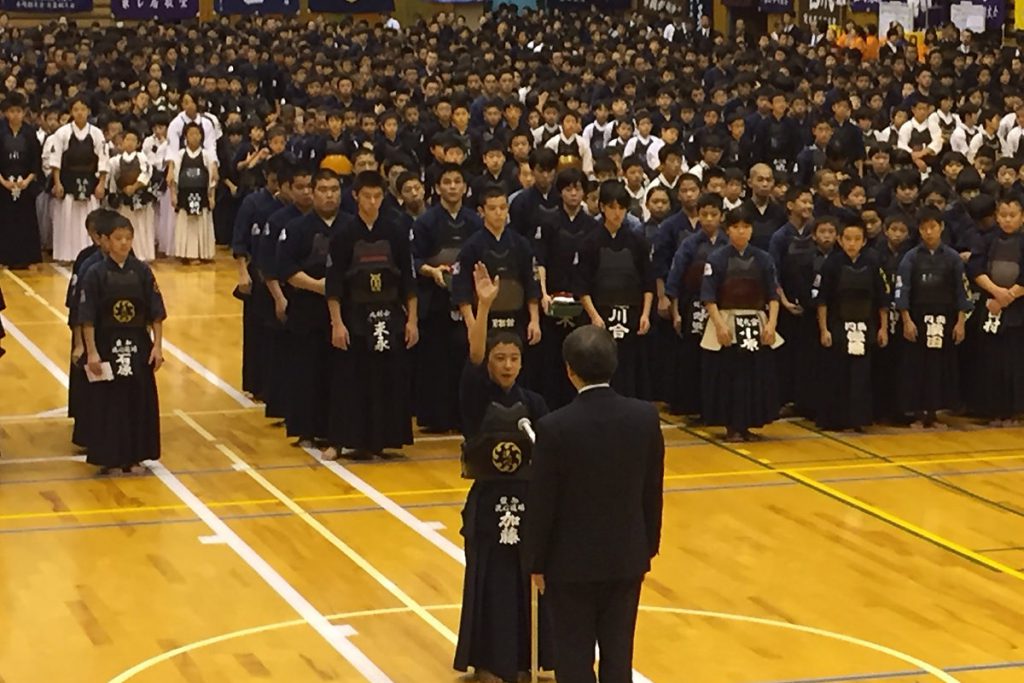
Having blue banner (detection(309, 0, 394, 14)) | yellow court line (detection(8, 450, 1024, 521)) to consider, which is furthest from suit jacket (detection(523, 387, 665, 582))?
blue banner (detection(309, 0, 394, 14))

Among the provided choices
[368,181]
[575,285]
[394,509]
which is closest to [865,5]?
[575,285]

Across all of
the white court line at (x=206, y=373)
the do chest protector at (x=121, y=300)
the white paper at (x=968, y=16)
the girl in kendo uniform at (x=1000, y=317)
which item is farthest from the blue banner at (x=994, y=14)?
the do chest protector at (x=121, y=300)

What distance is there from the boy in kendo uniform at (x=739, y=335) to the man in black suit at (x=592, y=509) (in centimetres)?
736

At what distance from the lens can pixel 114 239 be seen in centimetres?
1385

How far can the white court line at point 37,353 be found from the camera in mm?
17812

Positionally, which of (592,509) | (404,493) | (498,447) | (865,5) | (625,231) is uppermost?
(865,5)

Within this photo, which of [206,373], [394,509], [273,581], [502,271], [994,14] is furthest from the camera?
[994,14]

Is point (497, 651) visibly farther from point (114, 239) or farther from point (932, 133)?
point (932, 133)

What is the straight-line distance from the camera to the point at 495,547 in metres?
9.75

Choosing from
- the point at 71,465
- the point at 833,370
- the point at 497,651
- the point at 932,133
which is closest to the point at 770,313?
the point at 833,370

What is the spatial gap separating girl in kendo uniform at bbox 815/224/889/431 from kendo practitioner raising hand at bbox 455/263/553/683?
652 centimetres

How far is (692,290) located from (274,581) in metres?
5.32

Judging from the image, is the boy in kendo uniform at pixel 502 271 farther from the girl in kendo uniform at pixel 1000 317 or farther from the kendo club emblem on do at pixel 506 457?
the kendo club emblem on do at pixel 506 457

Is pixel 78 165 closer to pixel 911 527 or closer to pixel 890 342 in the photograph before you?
pixel 890 342
